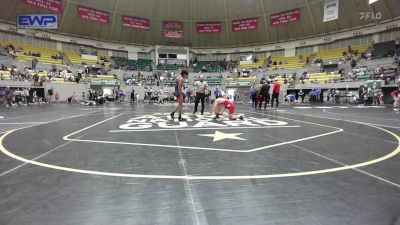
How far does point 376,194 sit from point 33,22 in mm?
23837

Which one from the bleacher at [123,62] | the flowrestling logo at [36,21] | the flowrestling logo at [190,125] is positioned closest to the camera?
the flowrestling logo at [190,125]

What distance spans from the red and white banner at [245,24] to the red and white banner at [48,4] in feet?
76.2

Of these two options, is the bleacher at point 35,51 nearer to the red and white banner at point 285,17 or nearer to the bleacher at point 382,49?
the red and white banner at point 285,17

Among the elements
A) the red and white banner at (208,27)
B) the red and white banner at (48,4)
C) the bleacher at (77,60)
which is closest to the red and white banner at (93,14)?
the red and white banner at (48,4)

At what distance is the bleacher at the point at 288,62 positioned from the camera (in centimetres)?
4119

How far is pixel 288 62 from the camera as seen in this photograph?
142 feet

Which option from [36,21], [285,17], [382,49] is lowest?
[382,49]

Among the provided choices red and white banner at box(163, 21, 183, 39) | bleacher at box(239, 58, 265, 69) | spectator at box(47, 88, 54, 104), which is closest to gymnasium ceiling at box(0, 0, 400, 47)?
red and white banner at box(163, 21, 183, 39)

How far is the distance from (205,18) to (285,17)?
37.1 feet

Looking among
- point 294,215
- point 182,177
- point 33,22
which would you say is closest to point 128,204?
point 182,177

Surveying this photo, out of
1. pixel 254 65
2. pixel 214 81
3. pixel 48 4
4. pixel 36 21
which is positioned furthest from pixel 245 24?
pixel 36 21

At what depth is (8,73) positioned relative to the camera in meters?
27.8

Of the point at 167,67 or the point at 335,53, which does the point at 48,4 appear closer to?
the point at 167,67
